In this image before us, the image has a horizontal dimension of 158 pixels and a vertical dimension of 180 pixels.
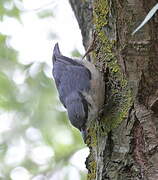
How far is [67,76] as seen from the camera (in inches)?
96.7

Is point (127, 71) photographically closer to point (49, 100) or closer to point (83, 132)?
point (83, 132)

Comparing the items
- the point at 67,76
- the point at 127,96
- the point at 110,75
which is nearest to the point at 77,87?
the point at 67,76

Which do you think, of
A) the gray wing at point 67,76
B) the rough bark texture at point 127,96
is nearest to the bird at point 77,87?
the gray wing at point 67,76

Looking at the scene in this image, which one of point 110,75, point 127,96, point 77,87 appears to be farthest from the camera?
point 77,87

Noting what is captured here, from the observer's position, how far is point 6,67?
12.3 ft

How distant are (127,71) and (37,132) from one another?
2036 millimetres

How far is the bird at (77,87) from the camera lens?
7.67 ft

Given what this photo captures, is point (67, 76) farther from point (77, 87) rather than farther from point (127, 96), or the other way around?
point (127, 96)

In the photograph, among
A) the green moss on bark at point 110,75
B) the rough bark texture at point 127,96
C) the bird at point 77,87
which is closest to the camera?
the rough bark texture at point 127,96

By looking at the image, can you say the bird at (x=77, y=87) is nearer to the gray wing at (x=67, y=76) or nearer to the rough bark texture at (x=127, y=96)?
the gray wing at (x=67, y=76)

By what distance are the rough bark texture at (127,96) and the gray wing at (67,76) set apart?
0.20m

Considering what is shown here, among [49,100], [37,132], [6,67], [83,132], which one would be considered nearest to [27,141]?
[37,132]

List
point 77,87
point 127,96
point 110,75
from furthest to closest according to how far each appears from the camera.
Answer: point 77,87
point 110,75
point 127,96

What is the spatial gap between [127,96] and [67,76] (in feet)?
1.65
